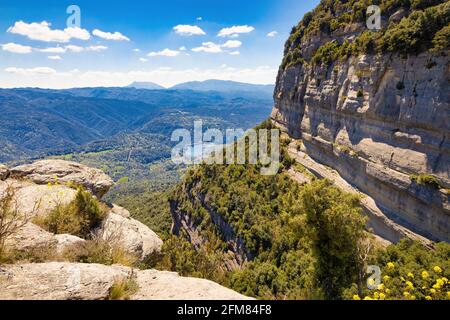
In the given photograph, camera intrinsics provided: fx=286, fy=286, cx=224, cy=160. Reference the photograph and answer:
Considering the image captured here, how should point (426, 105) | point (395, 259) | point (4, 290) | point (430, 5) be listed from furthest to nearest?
1. point (430, 5)
2. point (426, 105)
3. point (395, 259)
4. point (4, 290)

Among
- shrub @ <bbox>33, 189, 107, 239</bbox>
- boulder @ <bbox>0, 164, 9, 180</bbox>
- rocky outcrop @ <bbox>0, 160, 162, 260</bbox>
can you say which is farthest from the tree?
boulder @ <bbox>0, 164, 9, 180</bbox>


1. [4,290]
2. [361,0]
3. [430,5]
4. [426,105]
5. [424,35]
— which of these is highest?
[361,0]

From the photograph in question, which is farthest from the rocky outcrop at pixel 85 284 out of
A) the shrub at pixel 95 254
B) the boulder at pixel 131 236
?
the boulder at pixel 131 236

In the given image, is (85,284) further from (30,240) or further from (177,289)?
(30,240)

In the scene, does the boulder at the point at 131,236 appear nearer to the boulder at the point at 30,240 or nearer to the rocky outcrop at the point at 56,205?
the rocky outcrop at the point at 56,205

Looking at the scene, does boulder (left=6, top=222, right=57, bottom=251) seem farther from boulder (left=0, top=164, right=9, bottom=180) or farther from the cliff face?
the cliff face

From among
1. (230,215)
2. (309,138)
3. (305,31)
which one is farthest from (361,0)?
(230,215)

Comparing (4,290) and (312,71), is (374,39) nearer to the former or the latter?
(312,71)
